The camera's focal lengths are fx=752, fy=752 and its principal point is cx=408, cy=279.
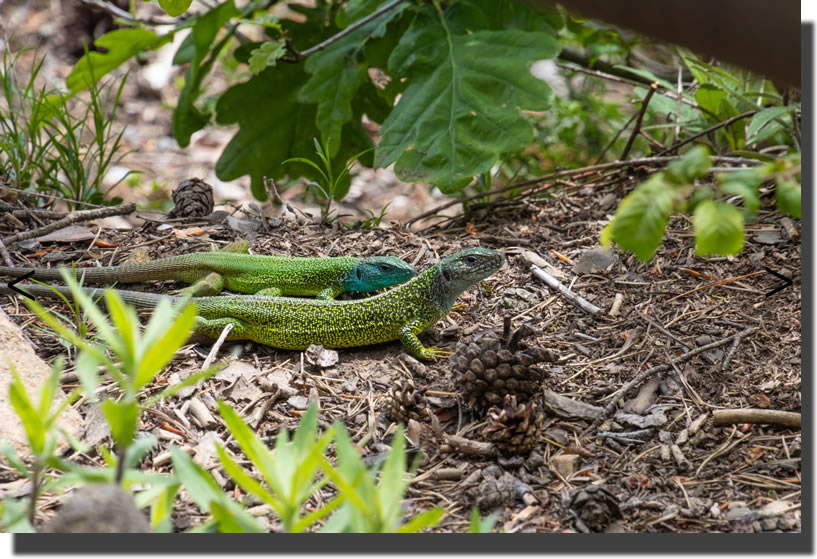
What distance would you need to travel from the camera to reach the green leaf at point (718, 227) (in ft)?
6.30

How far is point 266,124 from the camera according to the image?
5875mm

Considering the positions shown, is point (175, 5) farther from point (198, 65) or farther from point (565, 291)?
point (565, 291)

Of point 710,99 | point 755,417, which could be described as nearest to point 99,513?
point 755,417

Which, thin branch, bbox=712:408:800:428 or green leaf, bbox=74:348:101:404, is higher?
green leaf, bbox=74:348:101:404

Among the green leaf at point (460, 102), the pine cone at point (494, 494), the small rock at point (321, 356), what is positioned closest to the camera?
the pine cone at point (494, 494)

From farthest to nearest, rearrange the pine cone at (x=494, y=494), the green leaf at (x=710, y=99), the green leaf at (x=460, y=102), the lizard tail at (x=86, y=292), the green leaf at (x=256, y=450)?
the green leaf at (x=710, y=99)
the green leaf at (x=460, y=102)
the lizard tail at (x=86, y=292)
the pine cone at (x=494, y=494)
the green leaf at (x=256, y=450)

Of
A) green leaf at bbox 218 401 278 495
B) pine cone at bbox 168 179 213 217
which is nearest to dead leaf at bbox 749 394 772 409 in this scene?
green leaf at bbox 218 401 278 495

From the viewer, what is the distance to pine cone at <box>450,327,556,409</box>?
3.20 meters

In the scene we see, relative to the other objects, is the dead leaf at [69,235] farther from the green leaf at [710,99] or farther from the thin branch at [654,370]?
the green leaf at [710,99]

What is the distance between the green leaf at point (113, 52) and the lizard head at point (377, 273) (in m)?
2.60

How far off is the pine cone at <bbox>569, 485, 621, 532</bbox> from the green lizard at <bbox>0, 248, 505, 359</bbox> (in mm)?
1409

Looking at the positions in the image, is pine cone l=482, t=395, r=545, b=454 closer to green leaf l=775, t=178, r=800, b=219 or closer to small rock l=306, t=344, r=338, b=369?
small rock l=306, t=344, r=338, b=369

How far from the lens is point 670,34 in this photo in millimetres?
1766

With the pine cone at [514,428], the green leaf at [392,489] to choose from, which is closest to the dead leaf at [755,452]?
the pine cone at [514,428]
